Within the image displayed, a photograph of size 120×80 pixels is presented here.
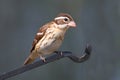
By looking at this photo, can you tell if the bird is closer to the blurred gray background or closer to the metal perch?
the metal perch

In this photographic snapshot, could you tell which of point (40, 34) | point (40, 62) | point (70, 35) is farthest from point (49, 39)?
point (70, 35)

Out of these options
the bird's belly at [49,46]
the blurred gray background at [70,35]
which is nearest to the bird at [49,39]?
the bird's belly at [49,46]

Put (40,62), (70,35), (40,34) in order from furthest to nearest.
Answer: (70,35), (40,34), (40,62)

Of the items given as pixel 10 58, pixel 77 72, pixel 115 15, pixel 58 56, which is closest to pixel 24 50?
pixel 10 58

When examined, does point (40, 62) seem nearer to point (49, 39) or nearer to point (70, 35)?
point (49, 39)

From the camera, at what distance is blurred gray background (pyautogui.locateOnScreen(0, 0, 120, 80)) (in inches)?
143

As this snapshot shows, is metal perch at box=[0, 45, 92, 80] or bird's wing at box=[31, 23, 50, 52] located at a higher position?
metal perch at box=[0, 45, 92, 80]

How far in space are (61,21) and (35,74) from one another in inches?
58.0

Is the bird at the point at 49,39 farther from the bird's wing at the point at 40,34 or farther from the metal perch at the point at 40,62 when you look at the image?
the metal perch at the point at 40,62

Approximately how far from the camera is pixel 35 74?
12.1 feet

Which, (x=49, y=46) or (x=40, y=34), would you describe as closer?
(x=49, y=46)

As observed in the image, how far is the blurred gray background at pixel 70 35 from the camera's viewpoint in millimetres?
3629

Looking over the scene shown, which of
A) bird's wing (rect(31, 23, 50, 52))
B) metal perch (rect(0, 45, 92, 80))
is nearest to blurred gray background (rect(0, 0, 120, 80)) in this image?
bird's wing (rect(31, 23, 50, 52))

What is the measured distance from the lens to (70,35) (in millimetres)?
3760
